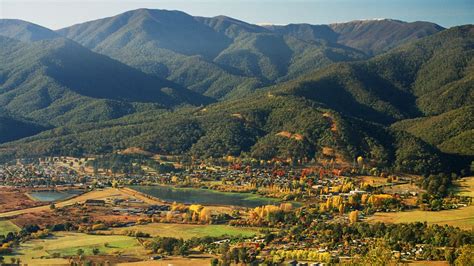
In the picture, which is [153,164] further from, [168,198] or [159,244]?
[159,244]

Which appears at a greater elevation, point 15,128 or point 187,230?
point 15,128

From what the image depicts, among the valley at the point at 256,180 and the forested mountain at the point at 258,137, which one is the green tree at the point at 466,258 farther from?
the forested mountain at the point at 258,137

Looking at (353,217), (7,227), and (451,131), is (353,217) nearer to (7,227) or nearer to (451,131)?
(7,227)

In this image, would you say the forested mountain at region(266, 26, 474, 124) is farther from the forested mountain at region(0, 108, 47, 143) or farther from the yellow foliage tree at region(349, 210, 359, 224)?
the yellow foliage tree at region(349, 210, 359, 224)

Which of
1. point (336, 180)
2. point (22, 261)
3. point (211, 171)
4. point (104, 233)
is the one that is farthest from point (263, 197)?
point (22, 261)

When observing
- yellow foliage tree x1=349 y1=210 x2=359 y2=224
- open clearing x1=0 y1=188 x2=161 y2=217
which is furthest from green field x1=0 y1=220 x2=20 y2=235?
yellow foliage tree x1=349 y1=210 x2=359 y2=224

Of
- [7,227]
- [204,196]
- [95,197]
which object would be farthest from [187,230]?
[95,197]

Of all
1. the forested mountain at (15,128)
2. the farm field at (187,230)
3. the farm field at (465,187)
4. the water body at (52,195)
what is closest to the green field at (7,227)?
the farm field at (187,230)
